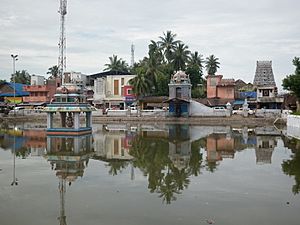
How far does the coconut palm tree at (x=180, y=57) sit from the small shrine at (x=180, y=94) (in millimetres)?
9376

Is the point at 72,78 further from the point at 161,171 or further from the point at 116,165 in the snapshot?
the point at 161,171

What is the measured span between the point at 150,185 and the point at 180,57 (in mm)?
48057

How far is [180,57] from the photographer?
59.0 meters

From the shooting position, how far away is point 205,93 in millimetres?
62094

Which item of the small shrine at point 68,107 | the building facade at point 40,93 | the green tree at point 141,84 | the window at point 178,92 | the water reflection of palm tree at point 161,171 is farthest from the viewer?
the building facade at point 40,93

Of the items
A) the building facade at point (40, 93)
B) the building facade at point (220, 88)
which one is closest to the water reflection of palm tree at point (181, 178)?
the building facade at point (220, 88)

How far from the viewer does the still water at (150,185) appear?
30.0ft

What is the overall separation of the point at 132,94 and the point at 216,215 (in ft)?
166

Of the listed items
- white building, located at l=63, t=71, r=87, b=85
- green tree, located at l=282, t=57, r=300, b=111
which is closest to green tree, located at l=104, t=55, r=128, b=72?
white building, located at l=63, t=71, r=87, b=85

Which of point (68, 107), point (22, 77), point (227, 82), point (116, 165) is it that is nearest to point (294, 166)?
point (116, 165)

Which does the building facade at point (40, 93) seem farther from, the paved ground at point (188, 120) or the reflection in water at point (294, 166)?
the reflection in water at point (294, 166)

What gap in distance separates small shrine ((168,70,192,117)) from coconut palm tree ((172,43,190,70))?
9376 millimetres

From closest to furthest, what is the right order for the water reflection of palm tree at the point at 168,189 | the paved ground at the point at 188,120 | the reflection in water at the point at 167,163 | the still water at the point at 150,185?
the still water at the point at 150,185, the water reflection of palm tree at the point at 168,189, the reflection in water at the point at 167,163, the paved ground at the point at 188,120

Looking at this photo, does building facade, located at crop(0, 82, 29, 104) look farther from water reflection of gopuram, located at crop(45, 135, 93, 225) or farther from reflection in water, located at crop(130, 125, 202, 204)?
reflection in water, located at crop(130, 125, 202, 204)
